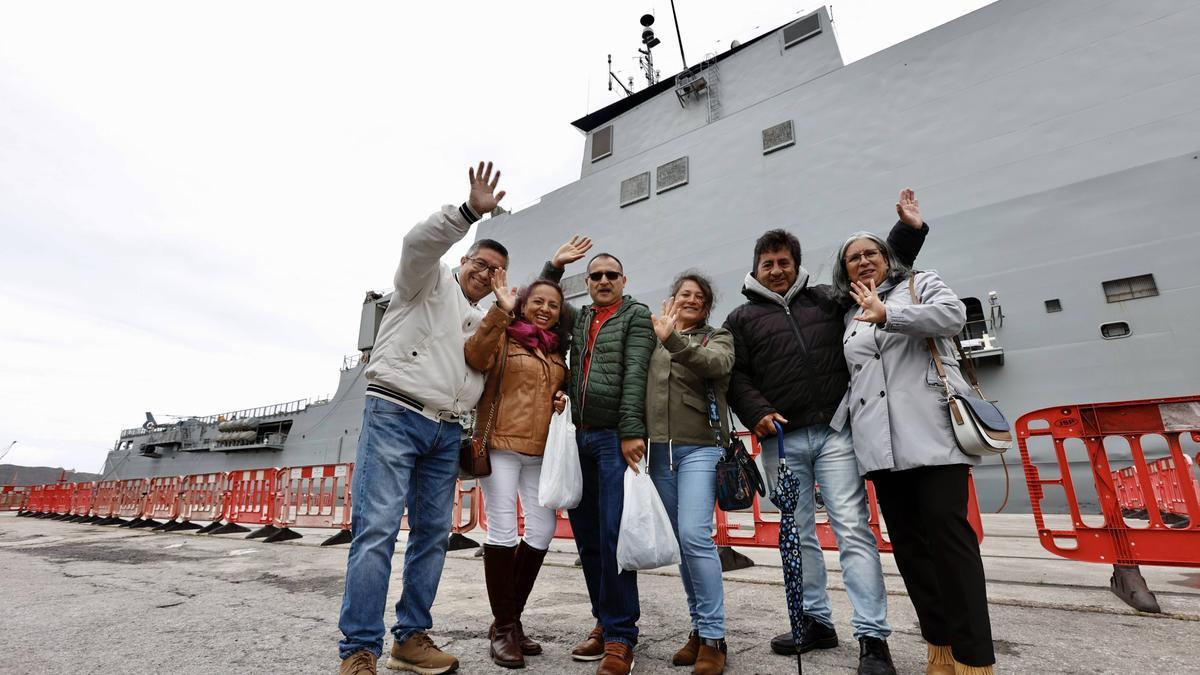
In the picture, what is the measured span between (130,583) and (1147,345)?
10.6m

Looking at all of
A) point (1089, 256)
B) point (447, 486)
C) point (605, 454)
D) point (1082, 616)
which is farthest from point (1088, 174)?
point (447, 486)

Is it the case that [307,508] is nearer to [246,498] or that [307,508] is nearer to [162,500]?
[246,498]

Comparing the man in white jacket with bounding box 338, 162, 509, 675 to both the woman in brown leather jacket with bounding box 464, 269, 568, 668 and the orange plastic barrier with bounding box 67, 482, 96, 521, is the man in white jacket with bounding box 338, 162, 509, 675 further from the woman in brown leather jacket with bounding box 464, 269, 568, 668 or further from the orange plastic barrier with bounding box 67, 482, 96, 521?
the orange plastic barrier with bounding box 67, 482, 96, 521

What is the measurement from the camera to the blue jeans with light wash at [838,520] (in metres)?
1.86

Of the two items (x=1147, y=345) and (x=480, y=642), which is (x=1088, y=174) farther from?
(x=480, y=642)

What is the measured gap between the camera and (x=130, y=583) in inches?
145

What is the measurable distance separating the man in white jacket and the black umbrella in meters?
1.23

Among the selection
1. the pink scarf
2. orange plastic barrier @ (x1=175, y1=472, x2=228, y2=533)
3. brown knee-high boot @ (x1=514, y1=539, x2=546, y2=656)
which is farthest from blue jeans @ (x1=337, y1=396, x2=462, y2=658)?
orange plastic barrier @ (x1=175, y1=472, x2=228, y2=533)

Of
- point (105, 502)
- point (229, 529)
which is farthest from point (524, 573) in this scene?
point (105, 502)

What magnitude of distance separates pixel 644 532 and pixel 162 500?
1188 cm

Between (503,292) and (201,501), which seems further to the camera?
(201,501)

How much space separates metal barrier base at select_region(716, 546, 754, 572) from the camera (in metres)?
4.07

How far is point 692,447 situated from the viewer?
2088mm

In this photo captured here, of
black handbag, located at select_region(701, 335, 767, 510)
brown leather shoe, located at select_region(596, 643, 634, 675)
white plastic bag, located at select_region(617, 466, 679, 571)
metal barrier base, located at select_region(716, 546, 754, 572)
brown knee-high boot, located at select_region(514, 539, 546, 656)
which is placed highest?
black handbag, located at select_region(701, 335, 767, 510)
